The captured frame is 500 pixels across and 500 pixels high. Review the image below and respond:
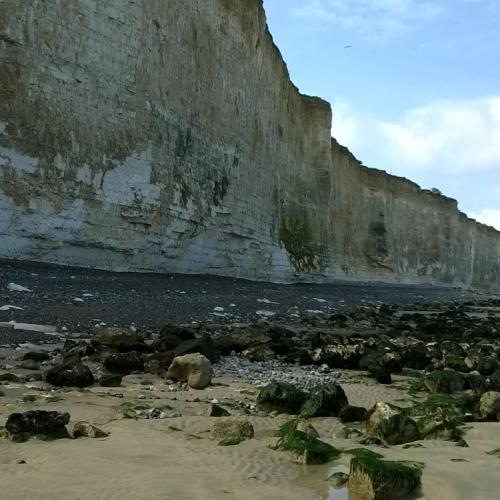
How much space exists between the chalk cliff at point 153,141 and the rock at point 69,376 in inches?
281

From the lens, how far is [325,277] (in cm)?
2762

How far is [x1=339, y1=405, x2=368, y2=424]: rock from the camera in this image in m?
3.52

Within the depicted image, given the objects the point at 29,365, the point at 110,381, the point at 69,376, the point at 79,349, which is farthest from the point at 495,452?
the point at 79,349

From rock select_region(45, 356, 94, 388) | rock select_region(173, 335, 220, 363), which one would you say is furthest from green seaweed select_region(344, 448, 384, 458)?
rock select_region(173, 335, 220, 363)

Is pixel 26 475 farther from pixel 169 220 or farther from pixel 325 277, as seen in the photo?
pixel 325 277

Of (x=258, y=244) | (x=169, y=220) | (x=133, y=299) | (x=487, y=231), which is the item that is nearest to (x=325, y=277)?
(x=258, y=244)

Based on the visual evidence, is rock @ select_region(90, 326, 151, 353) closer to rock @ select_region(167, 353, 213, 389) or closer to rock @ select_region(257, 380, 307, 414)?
rock @ select_region(167, 353, 213, 389)

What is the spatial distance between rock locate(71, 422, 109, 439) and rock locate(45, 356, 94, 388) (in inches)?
43.8

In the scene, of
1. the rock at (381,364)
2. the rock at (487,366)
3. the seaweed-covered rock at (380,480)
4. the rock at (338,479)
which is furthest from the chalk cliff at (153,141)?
the seaweed-covered rock at (380,480)

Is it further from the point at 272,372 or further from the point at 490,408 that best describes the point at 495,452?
the point at 272,372

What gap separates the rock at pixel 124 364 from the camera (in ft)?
15.0

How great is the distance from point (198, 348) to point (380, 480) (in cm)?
311

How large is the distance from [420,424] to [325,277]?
967 inches

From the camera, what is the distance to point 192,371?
14.4 feet
